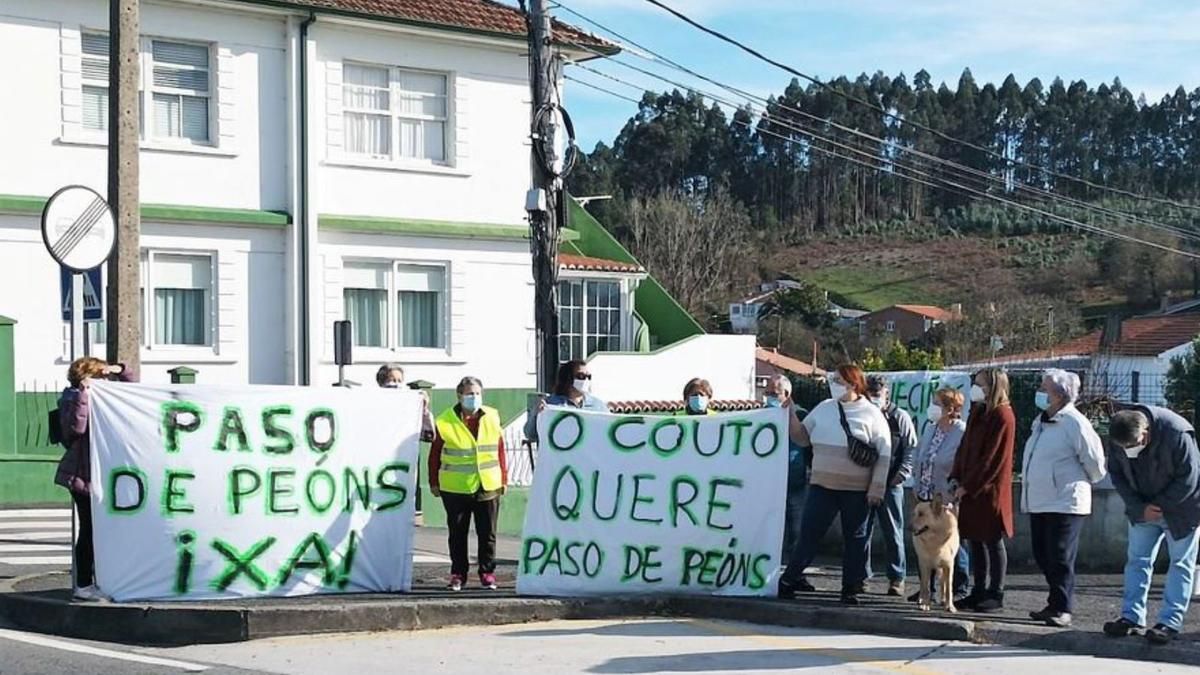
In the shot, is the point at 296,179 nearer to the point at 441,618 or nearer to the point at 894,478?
the point at 894,478

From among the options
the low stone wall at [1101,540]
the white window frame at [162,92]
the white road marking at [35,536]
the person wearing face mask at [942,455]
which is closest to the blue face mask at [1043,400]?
the person wearing face mask at [942,455]

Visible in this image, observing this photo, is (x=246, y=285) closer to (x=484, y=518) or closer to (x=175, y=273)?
(x=175, y=273)

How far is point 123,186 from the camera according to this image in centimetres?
1323

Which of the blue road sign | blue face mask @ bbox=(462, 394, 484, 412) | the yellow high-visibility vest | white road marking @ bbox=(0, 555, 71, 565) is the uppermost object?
the blue road sign

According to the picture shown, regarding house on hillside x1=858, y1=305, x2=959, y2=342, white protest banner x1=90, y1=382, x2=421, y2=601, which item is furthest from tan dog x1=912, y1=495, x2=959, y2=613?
→ house on hillside x1=858, y1=305, x2=959, y2=342

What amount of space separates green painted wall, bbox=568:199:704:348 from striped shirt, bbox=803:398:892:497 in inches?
846

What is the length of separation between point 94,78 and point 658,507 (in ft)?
50.1

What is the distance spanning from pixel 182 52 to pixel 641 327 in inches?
458

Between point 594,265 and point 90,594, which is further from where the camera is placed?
point 594,265

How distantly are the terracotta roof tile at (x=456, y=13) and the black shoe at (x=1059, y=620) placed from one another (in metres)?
17.6

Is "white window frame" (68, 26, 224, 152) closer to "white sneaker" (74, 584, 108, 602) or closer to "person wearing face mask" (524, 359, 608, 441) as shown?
"person wearing face mask" (524, 359, 608, 441)

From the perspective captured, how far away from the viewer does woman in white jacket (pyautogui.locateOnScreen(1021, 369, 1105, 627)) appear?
10.7m

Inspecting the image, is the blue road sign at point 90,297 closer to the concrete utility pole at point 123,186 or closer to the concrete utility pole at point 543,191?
the concrete utility pole at point 123,186

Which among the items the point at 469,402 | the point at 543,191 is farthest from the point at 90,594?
the point at 543,191
